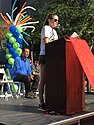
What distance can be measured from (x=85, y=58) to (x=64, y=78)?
47 cm

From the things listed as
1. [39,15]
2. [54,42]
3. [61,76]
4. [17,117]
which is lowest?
[17,117]

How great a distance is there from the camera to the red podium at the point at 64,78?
16.9ft

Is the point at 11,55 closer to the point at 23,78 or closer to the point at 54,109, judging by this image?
the point at 23,78

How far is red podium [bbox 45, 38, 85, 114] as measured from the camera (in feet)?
16.9

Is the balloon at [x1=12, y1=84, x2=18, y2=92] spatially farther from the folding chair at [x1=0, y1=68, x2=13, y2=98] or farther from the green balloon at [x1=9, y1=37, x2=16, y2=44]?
the green balloon at [x1=9, y1=37, x2=16, y2=44]

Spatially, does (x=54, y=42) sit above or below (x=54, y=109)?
above

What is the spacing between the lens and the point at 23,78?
28.8ft

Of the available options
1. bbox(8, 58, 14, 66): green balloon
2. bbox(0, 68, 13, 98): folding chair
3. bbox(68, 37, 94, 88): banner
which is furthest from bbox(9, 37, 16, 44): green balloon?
bbox(68, 37, 94, 88): banner

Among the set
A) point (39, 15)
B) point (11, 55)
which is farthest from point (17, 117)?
point (39, 15)

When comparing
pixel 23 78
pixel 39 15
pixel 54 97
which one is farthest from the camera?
pixel 39 15

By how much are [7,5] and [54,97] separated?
63.8 feet

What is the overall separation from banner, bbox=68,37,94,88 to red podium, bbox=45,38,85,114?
3.2 inches

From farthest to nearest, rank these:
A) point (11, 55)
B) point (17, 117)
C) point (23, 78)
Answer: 1. point (11, 55)
2. point (23, 78)
3. point (17, 117)

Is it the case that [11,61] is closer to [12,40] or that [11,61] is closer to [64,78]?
[12,40]
